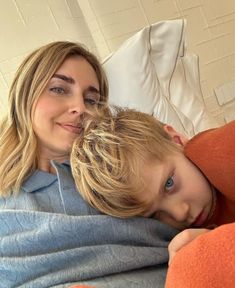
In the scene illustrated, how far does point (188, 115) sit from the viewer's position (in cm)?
132

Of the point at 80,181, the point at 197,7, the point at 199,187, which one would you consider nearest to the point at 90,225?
the point at 80,181

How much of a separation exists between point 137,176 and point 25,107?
0.39 m

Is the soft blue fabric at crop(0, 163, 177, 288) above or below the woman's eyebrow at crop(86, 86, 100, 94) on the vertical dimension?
below

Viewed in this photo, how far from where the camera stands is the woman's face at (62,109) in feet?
2.90

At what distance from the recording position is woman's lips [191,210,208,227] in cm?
70

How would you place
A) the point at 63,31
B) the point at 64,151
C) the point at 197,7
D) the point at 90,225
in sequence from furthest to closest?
the point at 197,7
the point at 63,31
the point at 64,151
the point at 90,225

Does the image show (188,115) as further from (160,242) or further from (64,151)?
(160,242)

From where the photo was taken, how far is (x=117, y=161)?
2.16 ft

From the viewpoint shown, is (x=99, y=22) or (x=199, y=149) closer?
(x=199, y=149)

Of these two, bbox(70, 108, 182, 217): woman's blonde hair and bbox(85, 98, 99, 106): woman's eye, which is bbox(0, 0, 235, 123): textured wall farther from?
bbox(70, 108, 182, 217): woman's blonde hair

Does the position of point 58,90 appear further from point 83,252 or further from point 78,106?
point 83,252

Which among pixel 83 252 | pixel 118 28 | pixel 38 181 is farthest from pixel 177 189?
pixel 118 28

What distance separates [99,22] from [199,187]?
3.27 ft

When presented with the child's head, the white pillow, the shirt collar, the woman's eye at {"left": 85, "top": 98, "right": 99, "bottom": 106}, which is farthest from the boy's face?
the white pillow
